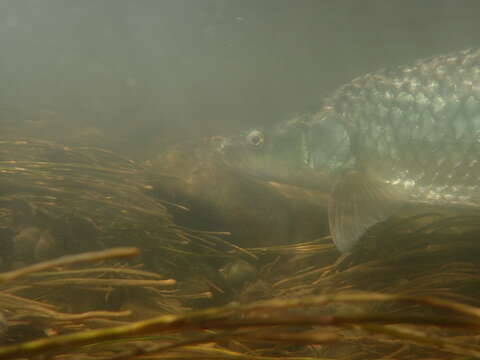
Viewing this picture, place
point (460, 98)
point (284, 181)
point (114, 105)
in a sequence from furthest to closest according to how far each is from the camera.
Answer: point (114, 105)
point (284, 181)
point (460, 98)

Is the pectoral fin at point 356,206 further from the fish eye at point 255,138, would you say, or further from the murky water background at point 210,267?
the fish eye at point 255,138

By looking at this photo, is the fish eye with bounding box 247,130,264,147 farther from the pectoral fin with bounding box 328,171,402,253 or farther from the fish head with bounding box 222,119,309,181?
the pectoral fin with bounding box 328,171,402,253

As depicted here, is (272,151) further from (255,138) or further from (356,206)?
(356,206)

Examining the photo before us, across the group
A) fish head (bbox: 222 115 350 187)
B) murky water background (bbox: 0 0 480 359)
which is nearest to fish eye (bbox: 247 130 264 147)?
fish head (bbox: 222 115 350 187)

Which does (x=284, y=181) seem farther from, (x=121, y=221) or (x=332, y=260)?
(x=121, y=221)

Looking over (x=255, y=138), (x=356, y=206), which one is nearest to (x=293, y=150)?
(x=255, y=138)

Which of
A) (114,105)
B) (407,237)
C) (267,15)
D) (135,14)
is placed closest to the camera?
(407,237)

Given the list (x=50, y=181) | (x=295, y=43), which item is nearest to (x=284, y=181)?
(x=50, y=181)
